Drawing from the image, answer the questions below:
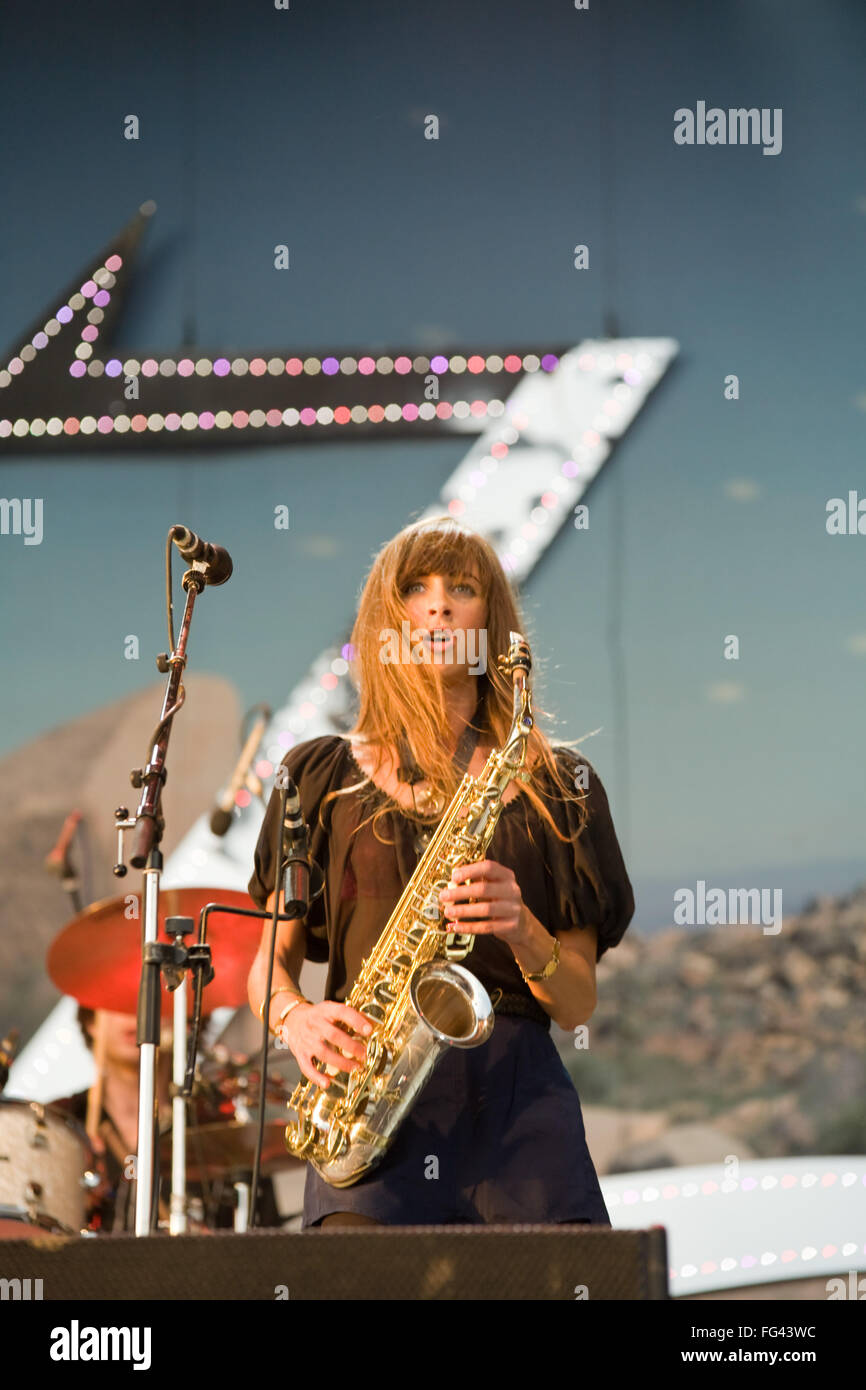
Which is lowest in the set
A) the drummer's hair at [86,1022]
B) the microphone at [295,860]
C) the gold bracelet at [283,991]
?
the gold bracelet at [283,991]

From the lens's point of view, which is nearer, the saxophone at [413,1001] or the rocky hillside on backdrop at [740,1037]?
the saxophone at [413,1001]

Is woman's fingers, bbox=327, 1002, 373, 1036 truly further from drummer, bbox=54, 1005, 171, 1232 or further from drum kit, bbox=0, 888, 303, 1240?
drummer, bbox=54, 1005, 171, 1232

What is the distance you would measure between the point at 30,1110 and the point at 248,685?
199 cm

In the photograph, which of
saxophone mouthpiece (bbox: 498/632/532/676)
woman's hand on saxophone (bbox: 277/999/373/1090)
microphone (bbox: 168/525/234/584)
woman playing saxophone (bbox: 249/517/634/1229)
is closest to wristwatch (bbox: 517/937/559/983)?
woman playing saxophone (bbox: 249/517/634/1229)

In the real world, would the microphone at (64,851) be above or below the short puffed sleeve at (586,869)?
above

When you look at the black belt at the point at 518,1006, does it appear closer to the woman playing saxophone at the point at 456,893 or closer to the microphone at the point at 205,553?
the woman playing saxophone at the point at 456,893

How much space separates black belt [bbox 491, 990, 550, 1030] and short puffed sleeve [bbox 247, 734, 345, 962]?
0.40m

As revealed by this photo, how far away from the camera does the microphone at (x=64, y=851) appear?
5.49 meters

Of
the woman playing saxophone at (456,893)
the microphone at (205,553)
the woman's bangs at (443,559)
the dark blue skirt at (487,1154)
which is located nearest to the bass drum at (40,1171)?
the woman playing saxophone at (456,893)

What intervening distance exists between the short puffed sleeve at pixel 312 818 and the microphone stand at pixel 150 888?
0.24 m

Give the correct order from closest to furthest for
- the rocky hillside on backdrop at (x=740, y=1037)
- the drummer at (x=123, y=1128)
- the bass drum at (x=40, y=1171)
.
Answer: the bass drum at (x=40, y=1171)
the drummer at (x=123, y=1128)
the rocky hillside on backdrop at (x=740, y=1037)

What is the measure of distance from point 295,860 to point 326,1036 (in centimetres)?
31

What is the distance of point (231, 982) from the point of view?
4527 mm
